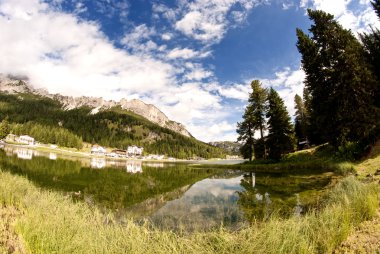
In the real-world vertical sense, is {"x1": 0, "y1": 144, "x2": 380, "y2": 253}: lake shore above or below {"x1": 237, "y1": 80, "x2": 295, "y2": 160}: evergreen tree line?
→ below

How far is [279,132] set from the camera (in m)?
50.8

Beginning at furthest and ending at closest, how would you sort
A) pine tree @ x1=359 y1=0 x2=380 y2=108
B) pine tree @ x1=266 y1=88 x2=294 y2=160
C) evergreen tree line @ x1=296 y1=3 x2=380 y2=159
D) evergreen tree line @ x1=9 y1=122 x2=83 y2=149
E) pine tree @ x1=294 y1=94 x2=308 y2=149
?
evergreen tree line @ x1=9 y1=122 x2=83 y2=149, pine tree @ x1=294 y1=94 x2=308 y2=149, pine tree @ x1=266 y1=88 x2=294 y2=160, pine tree @ x1=359 y1=0 x2=380 y2=108, evergreen tree line @ x1=296 y1=3 x2=380 y2=159

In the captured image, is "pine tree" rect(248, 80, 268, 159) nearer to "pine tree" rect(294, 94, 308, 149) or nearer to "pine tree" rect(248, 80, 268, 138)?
"pine tree" rect(248, 80, 268, 138)

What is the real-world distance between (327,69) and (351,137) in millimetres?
9067

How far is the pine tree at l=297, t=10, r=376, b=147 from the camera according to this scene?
29453 mm

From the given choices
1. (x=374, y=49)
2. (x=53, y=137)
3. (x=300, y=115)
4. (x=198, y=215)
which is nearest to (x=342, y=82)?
(x=374, y=49)

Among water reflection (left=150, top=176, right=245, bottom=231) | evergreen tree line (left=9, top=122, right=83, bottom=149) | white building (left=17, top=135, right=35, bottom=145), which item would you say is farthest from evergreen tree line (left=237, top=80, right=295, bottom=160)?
white building (left=17, top=135, right=35, bottom=145)

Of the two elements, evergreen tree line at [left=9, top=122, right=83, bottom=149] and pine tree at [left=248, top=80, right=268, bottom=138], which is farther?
evergreen tree line at [left=9, top=122, right=83, bottom=149]

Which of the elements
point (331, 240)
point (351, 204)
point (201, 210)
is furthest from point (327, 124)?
point (331, 240)

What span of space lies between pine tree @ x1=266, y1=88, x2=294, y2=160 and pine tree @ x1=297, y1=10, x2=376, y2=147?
14.7 meters

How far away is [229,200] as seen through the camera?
66.1 feet

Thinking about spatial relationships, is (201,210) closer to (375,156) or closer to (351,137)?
(375,156)

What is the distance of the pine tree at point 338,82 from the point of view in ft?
96.6

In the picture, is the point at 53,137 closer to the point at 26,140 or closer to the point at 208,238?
the point at 26,140
